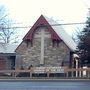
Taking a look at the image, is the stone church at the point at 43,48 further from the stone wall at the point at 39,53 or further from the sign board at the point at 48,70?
the sign board at the point at 48,70

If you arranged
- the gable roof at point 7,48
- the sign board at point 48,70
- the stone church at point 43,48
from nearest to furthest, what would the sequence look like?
the sign board at point 48,70
the stone church at point 43,48
the gable roof at point 7,48

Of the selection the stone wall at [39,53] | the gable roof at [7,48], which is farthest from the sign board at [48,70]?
the gable roof at [7,48]

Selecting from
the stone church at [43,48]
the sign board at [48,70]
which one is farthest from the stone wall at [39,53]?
the sign board at [48,70]

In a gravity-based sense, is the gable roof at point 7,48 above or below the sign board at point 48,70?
above

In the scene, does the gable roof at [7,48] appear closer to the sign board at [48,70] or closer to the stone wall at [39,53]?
the stone wall at [39,53]

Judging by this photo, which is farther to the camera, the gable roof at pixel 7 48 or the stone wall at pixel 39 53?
the gable roof at pixel 7 48

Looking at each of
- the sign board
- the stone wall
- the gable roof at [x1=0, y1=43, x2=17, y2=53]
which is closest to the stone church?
the stone wall

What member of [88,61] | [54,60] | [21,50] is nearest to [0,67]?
[21,50]

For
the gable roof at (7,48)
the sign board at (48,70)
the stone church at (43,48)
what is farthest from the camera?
the gable roof at (7,48)

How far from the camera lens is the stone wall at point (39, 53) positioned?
193 feet

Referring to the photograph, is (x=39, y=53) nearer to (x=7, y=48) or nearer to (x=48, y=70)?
(x=48, y=70)

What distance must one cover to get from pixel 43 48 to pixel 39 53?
0.96 m

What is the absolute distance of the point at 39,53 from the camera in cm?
5956

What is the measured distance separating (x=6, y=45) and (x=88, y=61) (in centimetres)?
2319
